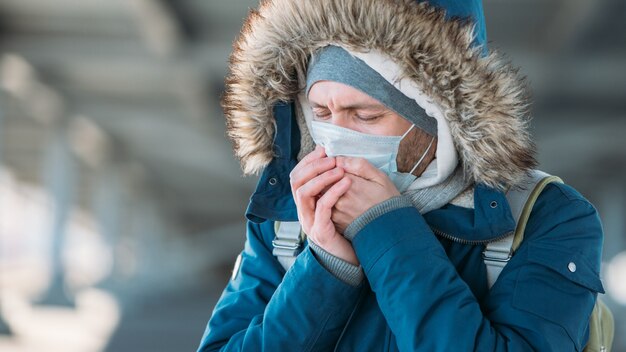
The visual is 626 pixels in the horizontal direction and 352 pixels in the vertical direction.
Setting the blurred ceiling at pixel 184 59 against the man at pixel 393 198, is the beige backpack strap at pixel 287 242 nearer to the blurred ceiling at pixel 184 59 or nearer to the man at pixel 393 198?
the man at pixel 393 198

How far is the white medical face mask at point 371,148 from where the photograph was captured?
2.30 meters

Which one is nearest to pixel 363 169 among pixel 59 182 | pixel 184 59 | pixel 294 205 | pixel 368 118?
pixel 368 118

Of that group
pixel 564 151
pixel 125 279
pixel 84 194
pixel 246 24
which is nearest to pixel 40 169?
pixel 125 279

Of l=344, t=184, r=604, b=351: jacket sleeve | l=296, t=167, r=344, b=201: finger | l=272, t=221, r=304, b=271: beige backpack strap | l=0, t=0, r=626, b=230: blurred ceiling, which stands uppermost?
l=0, t=0, r=626, b=230: blurred ceiling

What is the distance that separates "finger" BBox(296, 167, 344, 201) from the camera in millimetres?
2160

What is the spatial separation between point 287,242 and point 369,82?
46 cm

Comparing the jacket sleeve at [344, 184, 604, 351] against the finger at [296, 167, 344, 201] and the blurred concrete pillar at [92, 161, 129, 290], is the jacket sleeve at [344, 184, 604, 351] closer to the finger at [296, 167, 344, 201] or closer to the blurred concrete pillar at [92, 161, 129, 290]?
the finger at [296, 167, 344, 201]

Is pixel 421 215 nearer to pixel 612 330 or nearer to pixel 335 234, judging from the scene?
pixel 335 234

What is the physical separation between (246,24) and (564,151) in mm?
17133

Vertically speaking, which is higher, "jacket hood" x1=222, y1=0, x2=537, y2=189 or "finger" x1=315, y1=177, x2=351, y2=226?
"jacket hood" x1=222, y1=0, x2=537, y2=189

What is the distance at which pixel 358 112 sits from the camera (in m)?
2.33

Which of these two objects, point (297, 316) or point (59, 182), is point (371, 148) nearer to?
point (297, 316)

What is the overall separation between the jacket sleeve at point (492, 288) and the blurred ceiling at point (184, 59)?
7918 millimetres

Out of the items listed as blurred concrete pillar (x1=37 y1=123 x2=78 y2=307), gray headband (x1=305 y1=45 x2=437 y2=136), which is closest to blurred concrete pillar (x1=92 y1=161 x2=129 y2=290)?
blurred concrete pillar (x1=37 y1=123 x2=78 y2=307)
